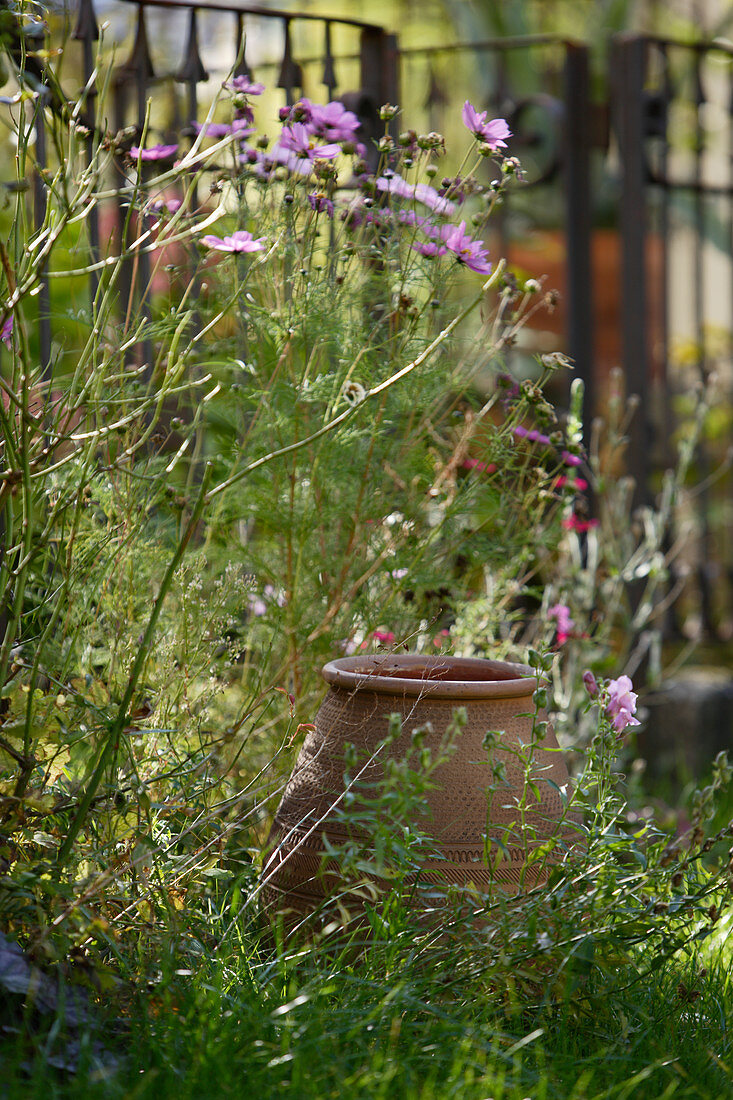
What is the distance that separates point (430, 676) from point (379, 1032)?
690 millimetres

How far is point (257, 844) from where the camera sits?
2354 millimetres

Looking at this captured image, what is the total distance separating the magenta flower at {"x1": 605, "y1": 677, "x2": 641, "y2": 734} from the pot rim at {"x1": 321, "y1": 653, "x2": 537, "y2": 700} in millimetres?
133

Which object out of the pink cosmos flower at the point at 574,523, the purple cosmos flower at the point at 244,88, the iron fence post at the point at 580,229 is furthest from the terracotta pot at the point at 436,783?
the iron fence post at the point at 580,229

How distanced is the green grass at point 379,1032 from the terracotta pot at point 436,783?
0.40 feet

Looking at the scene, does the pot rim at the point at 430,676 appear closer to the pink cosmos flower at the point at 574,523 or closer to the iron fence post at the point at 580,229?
the pink cosmos flower at the point at 574,523

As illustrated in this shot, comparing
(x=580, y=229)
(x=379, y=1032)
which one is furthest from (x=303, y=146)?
(x=580, y=229)

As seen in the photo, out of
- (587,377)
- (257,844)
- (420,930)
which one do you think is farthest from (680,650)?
(420,930)

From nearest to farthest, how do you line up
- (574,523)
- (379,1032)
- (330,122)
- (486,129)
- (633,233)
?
(379,1032) → (486,129) → (330,122) → (574,523) → (633,233)

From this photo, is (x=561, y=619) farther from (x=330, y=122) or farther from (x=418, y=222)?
(x=330, y=122)

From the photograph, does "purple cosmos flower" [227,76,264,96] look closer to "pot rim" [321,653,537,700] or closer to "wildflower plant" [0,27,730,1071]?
"wildflower plant" [0,27,730,1071]

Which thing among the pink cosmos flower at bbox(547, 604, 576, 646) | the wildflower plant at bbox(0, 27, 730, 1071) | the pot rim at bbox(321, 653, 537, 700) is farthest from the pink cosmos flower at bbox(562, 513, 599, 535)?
the pot rim at bbox(321, 653, 537, 700)

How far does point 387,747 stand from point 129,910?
481 millimetres

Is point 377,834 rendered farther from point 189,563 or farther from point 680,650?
point 680,650

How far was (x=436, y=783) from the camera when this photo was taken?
1.86 metres
